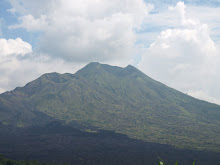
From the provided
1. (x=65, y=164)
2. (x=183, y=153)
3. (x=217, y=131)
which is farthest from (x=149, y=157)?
(x=217, y=131)

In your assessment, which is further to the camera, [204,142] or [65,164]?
[204,142]

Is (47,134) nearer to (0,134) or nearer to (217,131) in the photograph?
(0,134)

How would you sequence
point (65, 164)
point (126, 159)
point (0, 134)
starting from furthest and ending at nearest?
point (0, 134) → point (126, 159) → point (65, 164)

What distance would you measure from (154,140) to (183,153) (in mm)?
35956

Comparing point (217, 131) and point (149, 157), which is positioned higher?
point (217, 131)

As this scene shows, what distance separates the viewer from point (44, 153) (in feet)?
397

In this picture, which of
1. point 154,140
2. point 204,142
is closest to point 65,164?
point 154,140

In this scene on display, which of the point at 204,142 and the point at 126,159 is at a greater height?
the point at 204,142

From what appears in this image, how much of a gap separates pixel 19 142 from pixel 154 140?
96.0 meters

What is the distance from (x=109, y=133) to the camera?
618 ft

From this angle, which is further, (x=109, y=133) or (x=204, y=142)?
(x=109, y=133)

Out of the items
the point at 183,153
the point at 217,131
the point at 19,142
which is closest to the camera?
Answer: the point at 183,153

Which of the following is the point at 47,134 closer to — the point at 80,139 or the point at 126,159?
the point at 80,139

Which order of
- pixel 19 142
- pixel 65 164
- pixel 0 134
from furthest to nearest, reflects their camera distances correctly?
pixel 0 134 < pixel 19 142 < pixel 65 164
